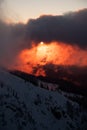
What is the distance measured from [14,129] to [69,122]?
165ft

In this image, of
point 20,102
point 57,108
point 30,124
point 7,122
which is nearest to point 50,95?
point 57,108

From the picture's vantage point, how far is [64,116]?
609 feet

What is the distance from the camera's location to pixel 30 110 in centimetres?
16338

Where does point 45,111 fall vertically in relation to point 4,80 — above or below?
below

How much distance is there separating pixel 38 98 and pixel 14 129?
46946 mm

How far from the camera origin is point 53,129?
532ft

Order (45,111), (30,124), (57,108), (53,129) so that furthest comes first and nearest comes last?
(57,108)
(45,111)
(53,129)
(30,124)

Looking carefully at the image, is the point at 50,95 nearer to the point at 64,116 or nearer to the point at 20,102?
the point at 64,116

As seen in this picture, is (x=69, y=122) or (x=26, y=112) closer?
(x=26, y=112)

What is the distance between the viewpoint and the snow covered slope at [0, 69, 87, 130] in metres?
145

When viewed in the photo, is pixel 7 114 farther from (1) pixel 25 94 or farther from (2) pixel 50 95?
(2) pixel 50 95

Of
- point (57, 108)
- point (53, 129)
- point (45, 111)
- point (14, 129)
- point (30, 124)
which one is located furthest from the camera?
point (57, 108)

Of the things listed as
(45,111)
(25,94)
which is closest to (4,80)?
(25,94)

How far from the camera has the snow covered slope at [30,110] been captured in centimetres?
14499
